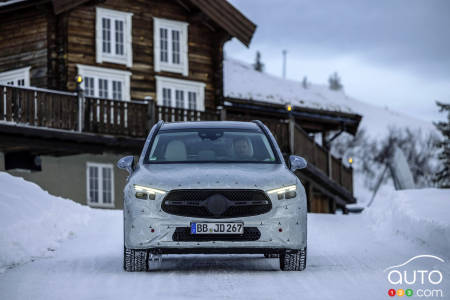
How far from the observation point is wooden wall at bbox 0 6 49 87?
28.3 metres

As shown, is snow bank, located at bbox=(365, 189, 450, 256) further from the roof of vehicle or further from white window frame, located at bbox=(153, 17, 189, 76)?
white window frame, located at bbox=(153, 17, 189, 76)

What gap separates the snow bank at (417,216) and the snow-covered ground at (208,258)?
0.03 m

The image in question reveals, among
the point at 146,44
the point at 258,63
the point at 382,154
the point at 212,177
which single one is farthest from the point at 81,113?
the point at 258,63

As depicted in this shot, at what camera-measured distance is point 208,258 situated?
11.3 m

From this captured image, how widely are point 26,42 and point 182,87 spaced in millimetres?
5605

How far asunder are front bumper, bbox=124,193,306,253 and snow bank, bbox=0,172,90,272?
5.93ft

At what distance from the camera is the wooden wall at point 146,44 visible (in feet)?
93.2

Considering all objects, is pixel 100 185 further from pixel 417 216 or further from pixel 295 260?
pixel 295 260

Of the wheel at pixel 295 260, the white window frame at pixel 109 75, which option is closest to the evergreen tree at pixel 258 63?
the white window frame at pixel 109 75

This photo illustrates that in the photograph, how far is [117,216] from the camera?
57.7 feet

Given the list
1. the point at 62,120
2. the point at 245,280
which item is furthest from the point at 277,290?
the point at 62,120

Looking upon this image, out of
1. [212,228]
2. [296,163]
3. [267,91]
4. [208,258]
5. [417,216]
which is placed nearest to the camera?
[212,228]

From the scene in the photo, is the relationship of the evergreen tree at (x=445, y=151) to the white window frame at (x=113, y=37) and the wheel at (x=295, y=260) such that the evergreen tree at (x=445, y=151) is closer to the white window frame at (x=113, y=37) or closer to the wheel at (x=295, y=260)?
the white window frame at (x=113, y=37)

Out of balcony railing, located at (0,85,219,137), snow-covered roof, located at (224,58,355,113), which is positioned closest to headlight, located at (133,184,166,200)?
balcony railing, located at (0,85,219,137)
